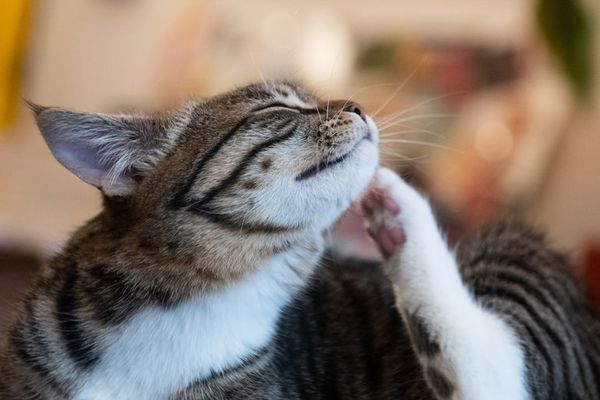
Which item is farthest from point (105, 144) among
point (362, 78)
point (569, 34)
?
point (362, 78)

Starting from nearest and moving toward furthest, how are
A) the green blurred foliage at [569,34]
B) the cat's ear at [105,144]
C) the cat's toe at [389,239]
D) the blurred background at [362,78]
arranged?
the cat's ear at [105,144], the cat's toe at [389,239], the green blurred foliage at [569,34], the blurred background at [362,78]

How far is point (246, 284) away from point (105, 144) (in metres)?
0.21

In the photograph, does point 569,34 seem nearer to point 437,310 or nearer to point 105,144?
point 437,310

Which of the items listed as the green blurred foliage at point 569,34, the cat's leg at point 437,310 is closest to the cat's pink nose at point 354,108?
the cat's leg at point 437,310

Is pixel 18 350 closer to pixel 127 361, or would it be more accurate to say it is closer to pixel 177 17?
pixel 127 361

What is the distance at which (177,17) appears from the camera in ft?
9.65

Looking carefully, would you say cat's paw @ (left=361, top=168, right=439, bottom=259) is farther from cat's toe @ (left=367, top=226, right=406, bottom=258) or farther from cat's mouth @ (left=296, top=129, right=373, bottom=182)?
cat's mouth @ (left=296, top=129, right=373, bottom=182)

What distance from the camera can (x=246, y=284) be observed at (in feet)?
2.58

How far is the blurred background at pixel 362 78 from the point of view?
192 centimetres

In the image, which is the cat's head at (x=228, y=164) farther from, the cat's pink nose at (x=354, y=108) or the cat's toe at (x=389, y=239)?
the cat's toe at (x=389, y=239)

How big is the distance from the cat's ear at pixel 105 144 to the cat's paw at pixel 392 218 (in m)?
0.26

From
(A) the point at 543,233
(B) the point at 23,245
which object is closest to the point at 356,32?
(B) the point at 23,245

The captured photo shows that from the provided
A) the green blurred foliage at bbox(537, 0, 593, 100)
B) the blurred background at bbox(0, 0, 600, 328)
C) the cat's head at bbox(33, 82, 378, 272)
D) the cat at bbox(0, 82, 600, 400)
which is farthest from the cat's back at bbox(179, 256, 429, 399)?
the green blurred foliage at bbox(537, 0, 593, 100)

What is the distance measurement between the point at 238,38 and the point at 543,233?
2.00 metres
